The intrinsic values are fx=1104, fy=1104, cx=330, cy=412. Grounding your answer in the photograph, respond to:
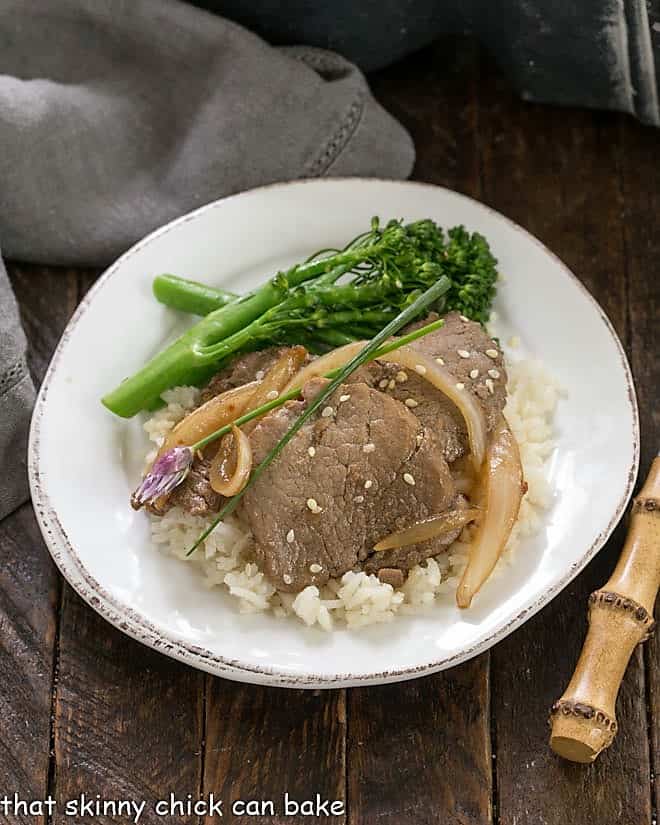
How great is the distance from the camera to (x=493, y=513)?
11.9 ft

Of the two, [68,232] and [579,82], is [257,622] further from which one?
[579,82]

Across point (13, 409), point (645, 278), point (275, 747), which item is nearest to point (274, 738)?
point (275, 747)

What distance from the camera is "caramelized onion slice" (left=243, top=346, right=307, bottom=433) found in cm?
380

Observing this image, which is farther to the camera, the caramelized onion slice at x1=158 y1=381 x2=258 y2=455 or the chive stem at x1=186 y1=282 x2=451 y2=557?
the caramelized onion slice at x1=158 y1=381 x2=258 y2=455

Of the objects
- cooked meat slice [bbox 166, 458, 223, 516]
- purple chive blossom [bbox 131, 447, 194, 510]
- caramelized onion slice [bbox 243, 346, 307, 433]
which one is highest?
caramelized onion slice [bbox 243, 346, 307, 433]

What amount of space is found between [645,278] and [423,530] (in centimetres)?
176

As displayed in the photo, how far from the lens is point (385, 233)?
4098mm

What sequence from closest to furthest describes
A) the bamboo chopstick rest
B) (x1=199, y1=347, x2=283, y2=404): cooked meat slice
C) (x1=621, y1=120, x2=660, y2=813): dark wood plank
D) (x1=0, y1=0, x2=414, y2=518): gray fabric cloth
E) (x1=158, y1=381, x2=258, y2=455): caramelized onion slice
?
the bamboo chopstick rest
(x1=158, y1=381, x2=258, y2=455): caramelized onion slice
(x1=199, y1=347, x2=283, y2=404): cooked meat slice
(x1=621, y1=120, x2=660, y2=813): dark wood plank
(x1=0, y1=0, x2=414, y2=518): gray fabric cloth

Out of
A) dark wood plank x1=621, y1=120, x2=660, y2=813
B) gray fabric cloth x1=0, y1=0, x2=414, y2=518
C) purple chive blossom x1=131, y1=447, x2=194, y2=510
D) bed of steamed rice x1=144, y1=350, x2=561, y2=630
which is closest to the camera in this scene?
bed of steamed rice x1=144, y1=350, x2=561, y2=630

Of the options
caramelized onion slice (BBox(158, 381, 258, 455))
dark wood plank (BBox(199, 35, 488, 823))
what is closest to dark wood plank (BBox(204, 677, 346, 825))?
dark wood plank (BBox(199, 35, 488, 823))

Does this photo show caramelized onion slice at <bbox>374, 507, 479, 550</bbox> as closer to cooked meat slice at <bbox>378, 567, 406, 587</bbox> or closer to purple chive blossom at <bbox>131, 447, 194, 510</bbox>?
cooked meat slice at <bbox>378, 567, 406, 587</bbox>

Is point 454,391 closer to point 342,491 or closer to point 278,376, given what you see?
point 342,491

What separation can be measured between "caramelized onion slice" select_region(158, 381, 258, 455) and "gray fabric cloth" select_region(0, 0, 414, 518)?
45.2 inches

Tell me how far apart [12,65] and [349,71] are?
1.45 m
